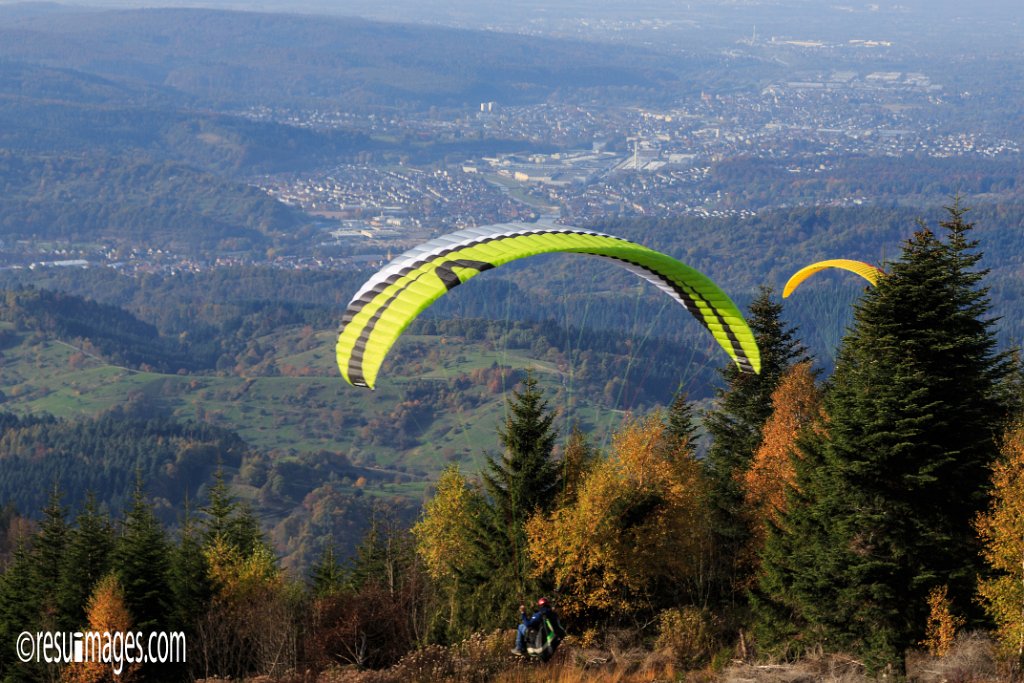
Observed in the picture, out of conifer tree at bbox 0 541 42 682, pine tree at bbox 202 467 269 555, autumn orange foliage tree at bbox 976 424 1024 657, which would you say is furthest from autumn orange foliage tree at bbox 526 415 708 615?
pine tree at bbox 202 467 269 555

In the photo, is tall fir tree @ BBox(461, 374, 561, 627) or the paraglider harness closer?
the paraglider harness

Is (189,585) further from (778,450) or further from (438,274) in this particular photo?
(438,274)

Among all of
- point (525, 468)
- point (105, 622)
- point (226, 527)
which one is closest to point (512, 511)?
point (525, 468)

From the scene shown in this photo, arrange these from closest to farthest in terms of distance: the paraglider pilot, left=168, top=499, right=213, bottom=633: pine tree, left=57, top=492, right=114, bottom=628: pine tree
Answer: the paraglider pilot, left=168, top=499, right=213, bottom=633: pine tree, left=57, top=492, right=114, bottom=628: pine tree

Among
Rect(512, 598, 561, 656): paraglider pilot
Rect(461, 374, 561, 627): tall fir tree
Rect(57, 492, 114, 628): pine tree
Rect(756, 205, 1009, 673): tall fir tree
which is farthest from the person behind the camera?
Rect(57, 492, 114, 628): pine tree

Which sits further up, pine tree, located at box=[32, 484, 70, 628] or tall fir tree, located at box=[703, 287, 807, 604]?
tall fir tree, located at box=[703, 287, 807, 604]

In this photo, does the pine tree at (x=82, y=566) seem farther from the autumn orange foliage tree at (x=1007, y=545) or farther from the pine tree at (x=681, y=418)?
the autumn orange foliage tree at (x=1007, y=545)

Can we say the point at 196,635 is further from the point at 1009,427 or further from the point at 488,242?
the point at 1009,427

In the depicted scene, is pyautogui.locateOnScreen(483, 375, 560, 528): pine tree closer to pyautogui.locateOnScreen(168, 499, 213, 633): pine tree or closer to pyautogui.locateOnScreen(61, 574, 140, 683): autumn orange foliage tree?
pyautogui.locateOnScreen(168, 499, 213, 633): pine tree
